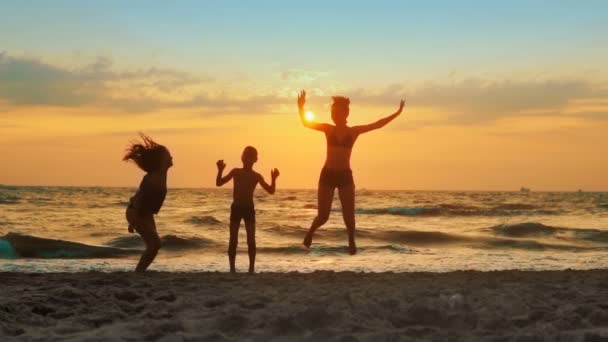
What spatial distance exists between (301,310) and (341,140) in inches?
128

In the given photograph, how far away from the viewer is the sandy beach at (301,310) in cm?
579

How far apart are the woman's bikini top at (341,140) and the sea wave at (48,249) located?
32.3 feet

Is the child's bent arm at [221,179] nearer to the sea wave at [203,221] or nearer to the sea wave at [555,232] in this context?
the sea wave at [203,221]

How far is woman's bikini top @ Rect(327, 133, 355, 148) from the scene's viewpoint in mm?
8992

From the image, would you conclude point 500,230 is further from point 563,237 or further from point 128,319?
point 128,319

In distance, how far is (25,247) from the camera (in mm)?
17078

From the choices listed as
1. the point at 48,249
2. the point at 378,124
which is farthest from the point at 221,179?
the point at 48,249

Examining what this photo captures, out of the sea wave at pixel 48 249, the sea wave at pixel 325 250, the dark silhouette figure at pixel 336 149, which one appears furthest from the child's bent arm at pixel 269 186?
the sea wave at pixel 48 249

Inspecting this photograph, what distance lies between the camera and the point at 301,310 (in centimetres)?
639

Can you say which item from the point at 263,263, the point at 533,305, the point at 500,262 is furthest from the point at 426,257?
the point at 533,305

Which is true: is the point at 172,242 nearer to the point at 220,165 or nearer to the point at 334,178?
the point at 220,165

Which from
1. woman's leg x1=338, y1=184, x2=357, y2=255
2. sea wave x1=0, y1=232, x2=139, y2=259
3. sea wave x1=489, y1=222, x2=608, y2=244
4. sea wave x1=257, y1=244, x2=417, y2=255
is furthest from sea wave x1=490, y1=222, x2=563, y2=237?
woman's leg x1=338, y1=184, x2=357, y2=255

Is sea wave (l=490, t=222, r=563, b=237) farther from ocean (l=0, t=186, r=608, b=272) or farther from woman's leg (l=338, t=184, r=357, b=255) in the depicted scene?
woman's leg (l=338, t=184, r=357, b=255)

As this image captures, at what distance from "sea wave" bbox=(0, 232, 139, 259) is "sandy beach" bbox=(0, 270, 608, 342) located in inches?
305
